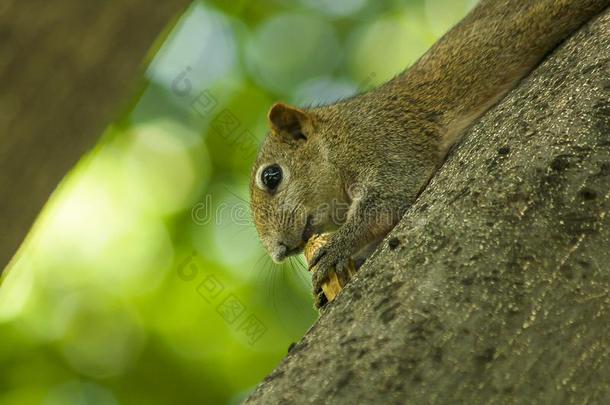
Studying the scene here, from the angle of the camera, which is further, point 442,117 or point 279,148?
point 279,148

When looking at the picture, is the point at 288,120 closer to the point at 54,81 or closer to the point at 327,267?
the point at 327,267

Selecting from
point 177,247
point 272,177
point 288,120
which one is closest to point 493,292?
point 272,177

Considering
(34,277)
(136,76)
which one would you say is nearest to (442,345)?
(136,76)

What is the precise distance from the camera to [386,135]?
4285 millimetres

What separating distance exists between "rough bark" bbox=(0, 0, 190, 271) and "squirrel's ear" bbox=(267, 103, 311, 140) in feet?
6.23

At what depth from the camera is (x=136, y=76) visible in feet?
9.12

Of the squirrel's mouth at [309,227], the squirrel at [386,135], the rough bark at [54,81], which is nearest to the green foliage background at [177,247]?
the squirrel at [386,135]

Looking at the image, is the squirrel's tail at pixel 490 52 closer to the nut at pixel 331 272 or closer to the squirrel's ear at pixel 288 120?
the squirrel's ear at pixel 288 120

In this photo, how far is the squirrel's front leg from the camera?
140 inches

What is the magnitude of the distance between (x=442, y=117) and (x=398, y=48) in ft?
11.9

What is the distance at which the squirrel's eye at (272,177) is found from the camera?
4457 millimetres

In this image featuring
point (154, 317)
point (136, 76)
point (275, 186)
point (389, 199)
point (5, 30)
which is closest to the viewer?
point (5, 30)

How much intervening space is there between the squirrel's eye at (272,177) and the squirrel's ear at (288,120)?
23cm

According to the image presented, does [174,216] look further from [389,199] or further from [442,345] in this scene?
[442,345]
